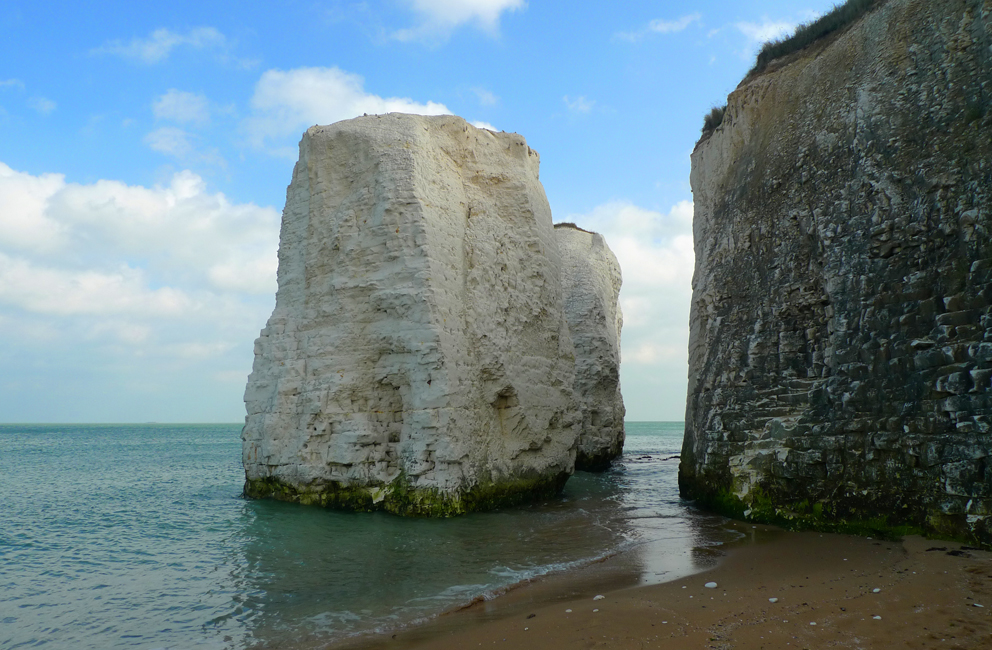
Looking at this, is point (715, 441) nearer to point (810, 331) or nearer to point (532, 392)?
point (810, 331)

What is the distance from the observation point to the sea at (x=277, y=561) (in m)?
5.52

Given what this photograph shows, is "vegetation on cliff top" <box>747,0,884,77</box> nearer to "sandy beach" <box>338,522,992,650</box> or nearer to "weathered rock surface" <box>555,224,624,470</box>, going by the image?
"sandy beach" <box>338,522,992,650</box>

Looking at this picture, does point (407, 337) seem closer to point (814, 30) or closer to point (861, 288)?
point (861, 288)

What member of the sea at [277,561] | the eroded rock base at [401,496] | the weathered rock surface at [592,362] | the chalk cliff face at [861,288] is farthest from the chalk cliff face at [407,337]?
the weathered rock surface at [592,362]

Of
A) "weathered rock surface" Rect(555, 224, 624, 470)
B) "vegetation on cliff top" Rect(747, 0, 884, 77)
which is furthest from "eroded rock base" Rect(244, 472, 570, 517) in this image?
"vegetation on cliff top" Rect(747, 0, 884, 77)

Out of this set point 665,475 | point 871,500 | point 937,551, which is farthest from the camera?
point 665,475

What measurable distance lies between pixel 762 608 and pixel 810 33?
981 cm

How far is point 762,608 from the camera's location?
4.92m

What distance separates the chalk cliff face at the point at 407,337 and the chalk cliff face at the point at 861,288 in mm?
3506

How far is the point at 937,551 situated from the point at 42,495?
1767 centimetres

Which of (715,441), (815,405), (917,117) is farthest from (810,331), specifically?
(917,117)

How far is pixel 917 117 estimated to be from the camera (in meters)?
7.66

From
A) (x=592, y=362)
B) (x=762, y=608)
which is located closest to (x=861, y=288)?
(x=762, y=608)

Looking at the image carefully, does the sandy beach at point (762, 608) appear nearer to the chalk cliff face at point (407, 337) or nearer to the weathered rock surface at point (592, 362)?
the chalk cliff face at point (407, 337)
